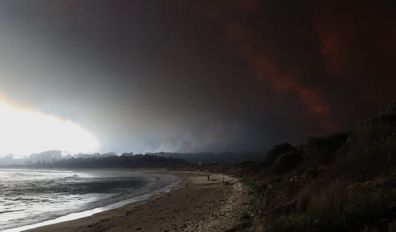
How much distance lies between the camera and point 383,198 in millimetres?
11109

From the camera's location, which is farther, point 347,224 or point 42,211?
point 42,211

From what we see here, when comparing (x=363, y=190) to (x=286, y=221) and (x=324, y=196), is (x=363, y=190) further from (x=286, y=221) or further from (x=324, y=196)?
(x=286, y=221)

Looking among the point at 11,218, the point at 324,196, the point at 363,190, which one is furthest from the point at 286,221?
the point at 11,218

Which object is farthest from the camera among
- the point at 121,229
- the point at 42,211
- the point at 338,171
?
the point at 42,211

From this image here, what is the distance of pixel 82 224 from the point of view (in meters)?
27.6

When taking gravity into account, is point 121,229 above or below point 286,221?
below

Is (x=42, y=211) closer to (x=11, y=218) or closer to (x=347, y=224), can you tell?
(x=11, y=218)

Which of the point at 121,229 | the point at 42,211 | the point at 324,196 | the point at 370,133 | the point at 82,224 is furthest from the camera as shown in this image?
the point at 42,211

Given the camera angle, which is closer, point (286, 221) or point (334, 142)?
point (286, 221)

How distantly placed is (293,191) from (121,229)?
32.4ft

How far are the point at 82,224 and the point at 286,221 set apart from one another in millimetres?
19806

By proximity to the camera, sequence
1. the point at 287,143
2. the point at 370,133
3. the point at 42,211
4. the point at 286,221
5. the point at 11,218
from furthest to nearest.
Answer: the point at 287,143 → the point at 42,211 → the point at 11,218 → the point at 370,133 → the point at 286,221

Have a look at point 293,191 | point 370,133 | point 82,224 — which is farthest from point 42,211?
point 370,133

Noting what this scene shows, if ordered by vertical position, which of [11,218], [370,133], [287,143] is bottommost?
[11,218]
